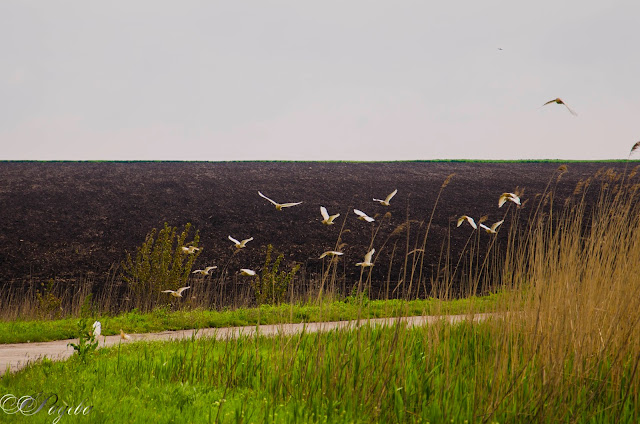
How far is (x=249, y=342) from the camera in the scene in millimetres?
5938

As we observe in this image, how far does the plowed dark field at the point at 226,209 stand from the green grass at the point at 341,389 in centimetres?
654

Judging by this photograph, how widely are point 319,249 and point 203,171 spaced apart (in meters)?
13.0

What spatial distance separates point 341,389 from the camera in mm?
4371

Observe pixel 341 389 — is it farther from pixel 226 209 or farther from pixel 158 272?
pixel 226 209

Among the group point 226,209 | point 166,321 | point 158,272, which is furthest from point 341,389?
point 226,209

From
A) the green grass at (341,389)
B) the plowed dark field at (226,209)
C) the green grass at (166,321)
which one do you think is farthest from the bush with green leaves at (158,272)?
the green grass at (341,389)

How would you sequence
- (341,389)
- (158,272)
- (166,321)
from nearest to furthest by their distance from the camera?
(341,389)
(166,321)
(158,272)

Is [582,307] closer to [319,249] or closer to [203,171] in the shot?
[319,249]

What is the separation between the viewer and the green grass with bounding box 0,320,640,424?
3.99 metres

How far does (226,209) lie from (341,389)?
16.2 metres

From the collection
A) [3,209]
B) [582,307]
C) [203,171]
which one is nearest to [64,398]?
[582,307]

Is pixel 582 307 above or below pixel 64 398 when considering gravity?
above

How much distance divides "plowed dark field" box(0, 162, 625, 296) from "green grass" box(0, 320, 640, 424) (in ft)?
21.5

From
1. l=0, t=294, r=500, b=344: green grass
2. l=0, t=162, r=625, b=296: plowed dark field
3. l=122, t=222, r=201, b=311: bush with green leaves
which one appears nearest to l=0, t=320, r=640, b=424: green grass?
l=0, t=294, r=500, b=344: green grass
